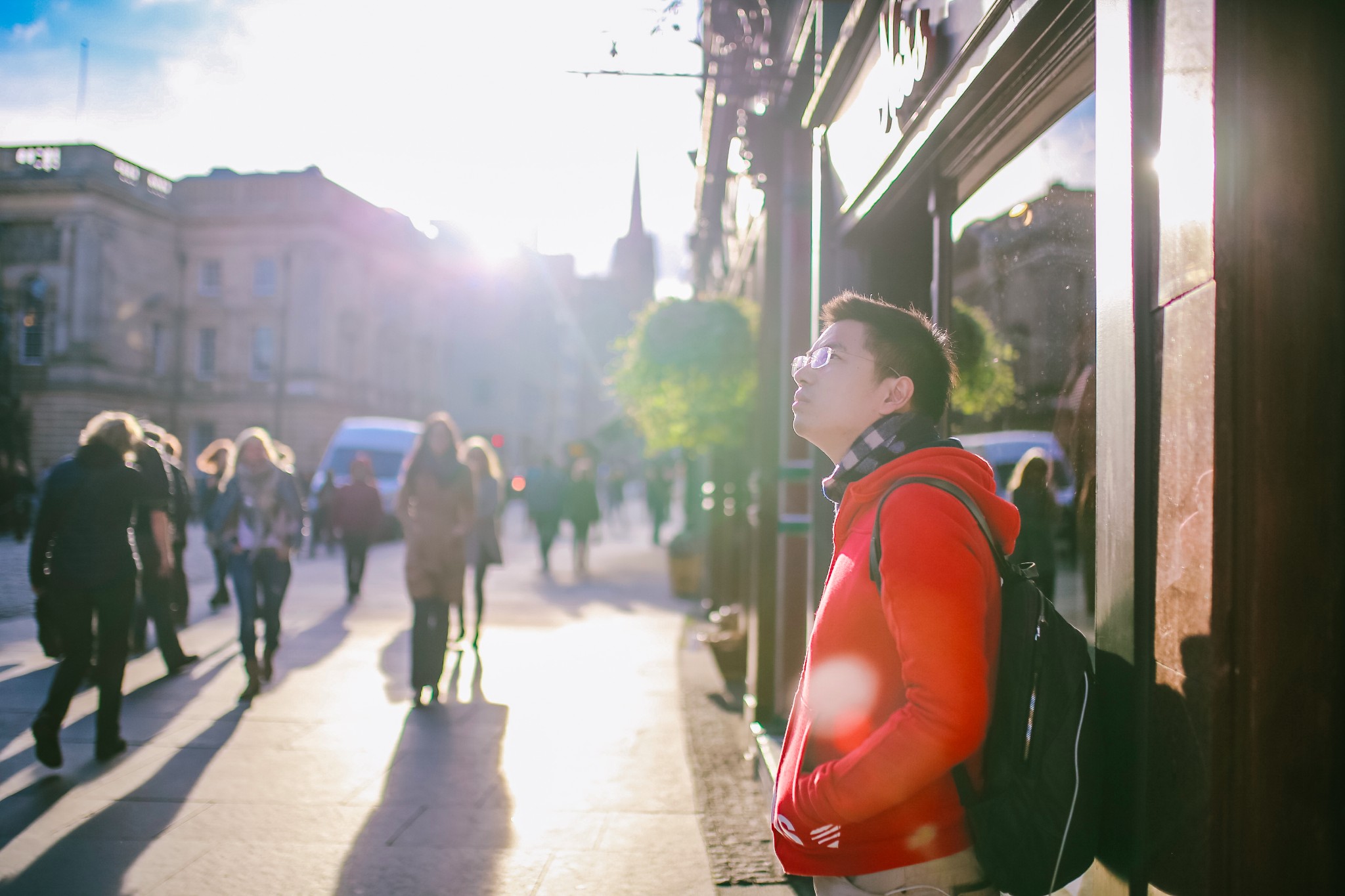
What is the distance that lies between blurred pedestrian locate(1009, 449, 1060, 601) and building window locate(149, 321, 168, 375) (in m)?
38.9

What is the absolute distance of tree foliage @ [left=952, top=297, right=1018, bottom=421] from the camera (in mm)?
4582

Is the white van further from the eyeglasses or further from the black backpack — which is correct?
the black backpack

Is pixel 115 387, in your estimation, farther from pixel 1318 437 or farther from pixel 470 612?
pixel 1318 437

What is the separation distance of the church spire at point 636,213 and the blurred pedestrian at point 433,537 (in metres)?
70.2

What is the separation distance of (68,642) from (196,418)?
3907cm

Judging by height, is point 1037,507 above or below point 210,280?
below

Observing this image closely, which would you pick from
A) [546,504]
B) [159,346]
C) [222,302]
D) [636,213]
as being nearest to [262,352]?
[222,302]

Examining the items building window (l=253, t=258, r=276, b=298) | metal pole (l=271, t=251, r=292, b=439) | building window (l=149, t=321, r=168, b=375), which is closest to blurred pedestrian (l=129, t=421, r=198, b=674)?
metal pole (l=271, t=251, r=292, b=439)

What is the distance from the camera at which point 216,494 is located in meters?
10.2

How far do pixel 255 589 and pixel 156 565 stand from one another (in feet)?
2.38

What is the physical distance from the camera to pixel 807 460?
6227mm

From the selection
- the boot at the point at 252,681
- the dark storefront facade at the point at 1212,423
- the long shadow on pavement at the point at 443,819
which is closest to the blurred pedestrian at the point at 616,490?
the boot at the point at 252,681

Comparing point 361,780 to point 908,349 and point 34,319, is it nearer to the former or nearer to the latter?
point 908,349

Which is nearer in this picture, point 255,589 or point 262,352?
point 255,589
